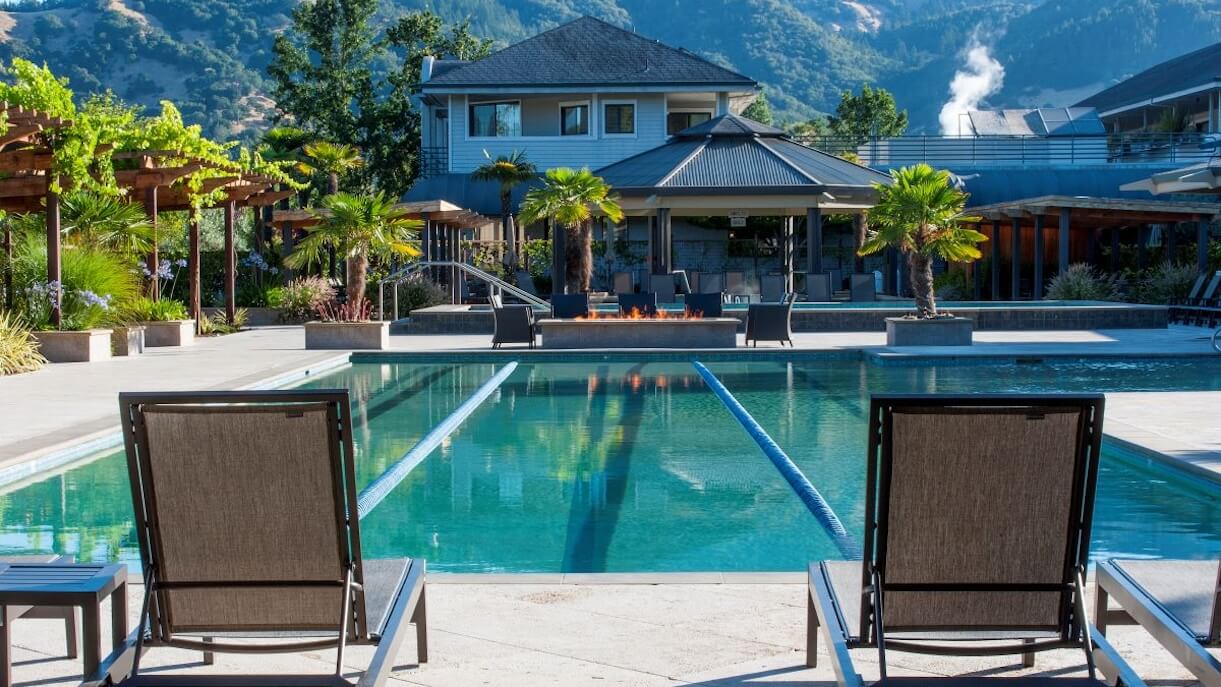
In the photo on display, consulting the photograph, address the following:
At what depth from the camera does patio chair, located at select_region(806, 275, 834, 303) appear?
26031mm

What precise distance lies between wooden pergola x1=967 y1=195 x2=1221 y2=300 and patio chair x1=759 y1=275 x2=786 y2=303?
511 centimetres

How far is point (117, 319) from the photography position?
19.4m

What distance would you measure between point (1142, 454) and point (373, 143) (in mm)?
38237

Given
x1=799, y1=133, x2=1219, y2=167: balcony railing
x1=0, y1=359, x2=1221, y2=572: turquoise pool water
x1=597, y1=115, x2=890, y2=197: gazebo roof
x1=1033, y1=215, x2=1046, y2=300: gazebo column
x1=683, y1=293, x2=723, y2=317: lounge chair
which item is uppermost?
x1=799, y1=133, x2=1219, y2=167: balcony railing

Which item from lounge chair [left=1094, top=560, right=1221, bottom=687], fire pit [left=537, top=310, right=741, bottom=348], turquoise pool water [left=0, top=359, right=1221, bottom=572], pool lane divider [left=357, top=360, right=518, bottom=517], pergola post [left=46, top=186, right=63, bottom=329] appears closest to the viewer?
lounge chair [left=1094, top=560, right=1221, bottom=687]

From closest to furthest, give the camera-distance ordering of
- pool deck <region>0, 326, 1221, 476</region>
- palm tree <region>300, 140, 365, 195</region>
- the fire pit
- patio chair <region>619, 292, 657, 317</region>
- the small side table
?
the small side table → pool deck <region>0, 326, 1221, 476</region> → the fire pit → patio chair <region>619, 292, 657, 317</region> → palm tree <region>300, 140, 365, 195</region>

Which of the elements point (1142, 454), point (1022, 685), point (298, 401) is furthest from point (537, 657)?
point (1142, 454)

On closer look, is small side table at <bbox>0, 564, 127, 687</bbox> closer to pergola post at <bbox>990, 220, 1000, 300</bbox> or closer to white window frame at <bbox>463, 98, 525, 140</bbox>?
pergola post at <bbox>990, 220, 1000, 300</bbox>

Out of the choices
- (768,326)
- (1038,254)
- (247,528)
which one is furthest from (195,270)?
(247,528)

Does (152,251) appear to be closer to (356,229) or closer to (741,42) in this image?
(356,229)

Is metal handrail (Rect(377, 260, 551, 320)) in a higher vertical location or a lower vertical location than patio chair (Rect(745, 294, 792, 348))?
higher

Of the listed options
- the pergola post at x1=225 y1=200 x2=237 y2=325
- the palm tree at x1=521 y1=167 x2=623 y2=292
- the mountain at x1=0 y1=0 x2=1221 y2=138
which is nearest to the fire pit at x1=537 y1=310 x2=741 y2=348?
the palm tree at x1=521 y1=167 x2=623 y2=292

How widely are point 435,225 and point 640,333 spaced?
11877mm

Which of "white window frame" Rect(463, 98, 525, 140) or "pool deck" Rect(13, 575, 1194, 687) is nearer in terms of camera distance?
"pool deck" Rect(13, 575, 1194, 687)
